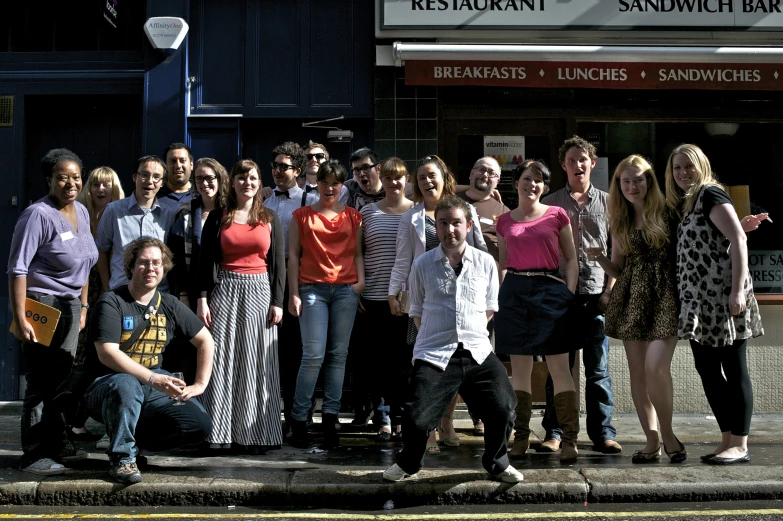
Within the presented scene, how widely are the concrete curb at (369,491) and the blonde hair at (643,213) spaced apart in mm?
1616

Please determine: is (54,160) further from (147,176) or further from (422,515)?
(422,515)

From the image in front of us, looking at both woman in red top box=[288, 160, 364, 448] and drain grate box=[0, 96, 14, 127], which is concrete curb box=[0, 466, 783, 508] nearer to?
woman in red top box=[288, 160, 364, 448]

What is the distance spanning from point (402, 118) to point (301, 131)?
1.03 metres

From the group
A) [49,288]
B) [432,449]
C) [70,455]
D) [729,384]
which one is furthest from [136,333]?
[729,384]

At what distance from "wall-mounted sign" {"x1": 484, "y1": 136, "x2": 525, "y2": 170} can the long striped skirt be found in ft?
10.5

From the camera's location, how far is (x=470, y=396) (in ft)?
18.0

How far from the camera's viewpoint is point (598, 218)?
692 centimetres

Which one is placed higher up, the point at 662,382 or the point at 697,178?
the point at 697,178

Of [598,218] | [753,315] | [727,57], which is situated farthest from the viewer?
[727,57]

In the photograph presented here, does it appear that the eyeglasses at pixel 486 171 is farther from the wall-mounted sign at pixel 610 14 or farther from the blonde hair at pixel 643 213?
the wall-mounted sign at pixel 610 14

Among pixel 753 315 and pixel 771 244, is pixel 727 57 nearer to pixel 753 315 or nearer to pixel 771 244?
pixel 771 244

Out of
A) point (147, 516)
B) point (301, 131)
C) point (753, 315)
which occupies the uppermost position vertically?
point (301, 131)

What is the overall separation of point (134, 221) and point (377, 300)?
1912 millimetres

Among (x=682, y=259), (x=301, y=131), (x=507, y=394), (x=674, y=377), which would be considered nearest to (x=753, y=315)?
(x=682, y=259)
